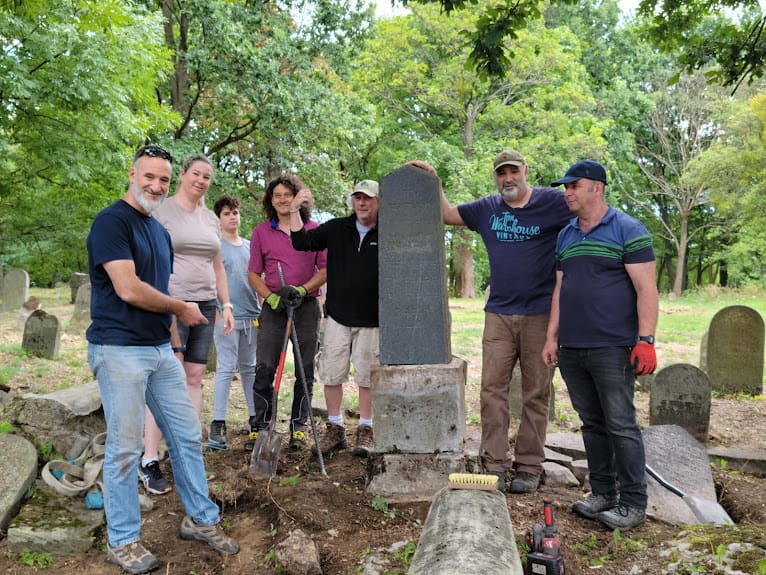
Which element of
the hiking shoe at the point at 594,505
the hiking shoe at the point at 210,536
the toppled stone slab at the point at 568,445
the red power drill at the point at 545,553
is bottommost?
the hiking shoe at the point at 210,536

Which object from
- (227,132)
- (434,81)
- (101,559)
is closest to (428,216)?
(101,559)

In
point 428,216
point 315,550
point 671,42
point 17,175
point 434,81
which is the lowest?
point 315,550

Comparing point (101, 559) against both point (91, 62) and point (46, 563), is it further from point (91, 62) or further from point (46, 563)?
point (91, 62)

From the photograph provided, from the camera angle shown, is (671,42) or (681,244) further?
(681,244)

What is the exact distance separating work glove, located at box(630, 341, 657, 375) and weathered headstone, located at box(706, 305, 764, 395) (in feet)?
14.7

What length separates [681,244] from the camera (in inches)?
1114

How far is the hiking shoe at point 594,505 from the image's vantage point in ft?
12.4

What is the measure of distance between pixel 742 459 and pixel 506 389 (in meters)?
2.31

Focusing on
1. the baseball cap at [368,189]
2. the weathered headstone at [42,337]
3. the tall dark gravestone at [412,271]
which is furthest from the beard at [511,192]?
the weathered headstone at [42,337]

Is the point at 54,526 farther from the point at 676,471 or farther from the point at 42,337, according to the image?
the point at 42,337

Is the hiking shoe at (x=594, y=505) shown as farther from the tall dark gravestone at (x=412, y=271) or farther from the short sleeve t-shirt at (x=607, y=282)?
the tall dark gravestone at (x=412, y=271)

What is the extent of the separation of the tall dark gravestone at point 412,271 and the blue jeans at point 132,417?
1.45 metres

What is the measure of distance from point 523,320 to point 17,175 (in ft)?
38.7

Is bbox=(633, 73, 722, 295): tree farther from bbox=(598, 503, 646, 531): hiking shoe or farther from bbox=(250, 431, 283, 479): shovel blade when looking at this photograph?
bbox=(250, 431, 283, 479): shovel blade
